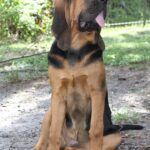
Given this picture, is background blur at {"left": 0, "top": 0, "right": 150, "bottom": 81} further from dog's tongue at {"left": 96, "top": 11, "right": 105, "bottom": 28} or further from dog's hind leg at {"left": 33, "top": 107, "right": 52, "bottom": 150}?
dog's tongue at {"left": 96, "top": 11, "right": 105, "bottom": 28}

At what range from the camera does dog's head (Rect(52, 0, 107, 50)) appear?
4605mm

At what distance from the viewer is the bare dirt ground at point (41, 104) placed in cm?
591

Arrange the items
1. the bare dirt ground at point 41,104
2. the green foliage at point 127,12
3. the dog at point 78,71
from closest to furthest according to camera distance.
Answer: the dog at point 78,71 < the bare dirt ground at point 41,104 < the green foliage at point 127,12

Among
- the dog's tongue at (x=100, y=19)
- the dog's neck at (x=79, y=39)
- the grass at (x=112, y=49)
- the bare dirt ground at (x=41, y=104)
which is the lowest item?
the bare dirt ground at (x=41, y=104)

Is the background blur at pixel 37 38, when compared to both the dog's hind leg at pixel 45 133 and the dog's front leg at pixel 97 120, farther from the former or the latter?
the dog's front leg at pixel 97 120

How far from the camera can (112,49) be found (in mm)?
11492

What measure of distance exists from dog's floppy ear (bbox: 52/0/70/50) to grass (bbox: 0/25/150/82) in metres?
4.24

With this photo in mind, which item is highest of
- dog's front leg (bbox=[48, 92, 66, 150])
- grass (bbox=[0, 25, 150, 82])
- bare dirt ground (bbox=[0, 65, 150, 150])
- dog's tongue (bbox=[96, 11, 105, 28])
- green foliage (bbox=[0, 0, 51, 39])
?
dog's tongue (bbox=[96, 11, 105, 28])

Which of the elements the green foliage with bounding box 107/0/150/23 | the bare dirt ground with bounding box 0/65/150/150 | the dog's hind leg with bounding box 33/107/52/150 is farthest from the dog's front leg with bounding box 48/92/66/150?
the green foliage with bounding box 107/0/150/23

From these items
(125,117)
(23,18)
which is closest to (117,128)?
(125,117)

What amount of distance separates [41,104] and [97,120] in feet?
8.90

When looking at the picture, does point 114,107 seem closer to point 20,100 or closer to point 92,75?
point 20,100

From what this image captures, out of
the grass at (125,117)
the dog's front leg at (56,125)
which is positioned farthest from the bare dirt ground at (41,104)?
the dog's front leg at (56,125)

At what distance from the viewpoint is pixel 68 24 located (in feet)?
15.9
